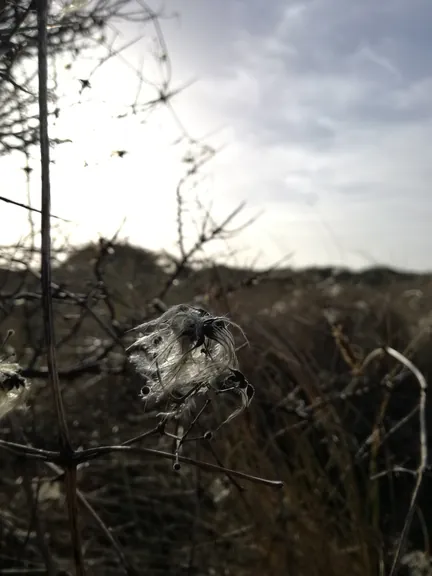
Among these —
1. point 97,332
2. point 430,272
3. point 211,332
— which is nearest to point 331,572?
point 211,332

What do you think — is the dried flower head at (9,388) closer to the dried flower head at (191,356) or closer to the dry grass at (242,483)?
the dried flower head at (191,356)

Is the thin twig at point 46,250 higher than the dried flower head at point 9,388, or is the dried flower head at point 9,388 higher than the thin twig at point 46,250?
the thin twig at point 46,250

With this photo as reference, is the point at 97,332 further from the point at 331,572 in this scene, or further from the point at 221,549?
the point at 331,572

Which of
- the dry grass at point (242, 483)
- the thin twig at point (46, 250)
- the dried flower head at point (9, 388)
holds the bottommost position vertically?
the dry grass at point (242, 483)

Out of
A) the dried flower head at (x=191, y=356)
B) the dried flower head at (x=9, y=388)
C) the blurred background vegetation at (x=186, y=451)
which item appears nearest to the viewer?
the dried flower head at (x=191, y=356)

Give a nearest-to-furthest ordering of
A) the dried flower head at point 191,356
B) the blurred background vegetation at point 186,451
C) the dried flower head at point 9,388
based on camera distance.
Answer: the dried flower head at point 191,356, the dried flower head at point 9,388, the blurred background vegetation at point 186,451

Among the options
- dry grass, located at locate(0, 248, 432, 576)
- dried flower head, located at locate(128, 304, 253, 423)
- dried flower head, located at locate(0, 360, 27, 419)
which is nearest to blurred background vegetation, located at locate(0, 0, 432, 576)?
dry grass, located at locate(0, 248, 432, 576)

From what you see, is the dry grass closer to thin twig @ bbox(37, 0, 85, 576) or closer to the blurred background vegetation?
the blurred background vegetation

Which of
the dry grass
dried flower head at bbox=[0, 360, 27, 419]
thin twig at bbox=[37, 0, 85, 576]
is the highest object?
thin twig at bbox=[37, 0, 85, 576]

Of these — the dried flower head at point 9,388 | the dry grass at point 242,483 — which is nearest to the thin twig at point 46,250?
the dried flower head at point 9,388
